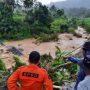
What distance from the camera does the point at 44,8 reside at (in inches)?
1072

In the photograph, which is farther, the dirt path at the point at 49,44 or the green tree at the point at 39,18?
the green tree at the point at 39,18

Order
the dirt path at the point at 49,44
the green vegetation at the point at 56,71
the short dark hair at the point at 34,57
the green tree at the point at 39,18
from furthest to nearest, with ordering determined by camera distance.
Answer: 1. the green tree at the point at 39,18
2. the dirt path at the point at 49,44
3. the green vegetation at the point at 56,71
4. the short dark hair at the point at 34,57

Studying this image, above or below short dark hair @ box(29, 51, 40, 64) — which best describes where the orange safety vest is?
below

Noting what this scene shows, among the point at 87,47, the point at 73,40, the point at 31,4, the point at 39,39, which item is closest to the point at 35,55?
the point at 87,47

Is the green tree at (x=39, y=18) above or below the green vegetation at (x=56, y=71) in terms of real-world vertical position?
below

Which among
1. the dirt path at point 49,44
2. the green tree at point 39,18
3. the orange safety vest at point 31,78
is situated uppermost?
the orange safety vest at point 31,78

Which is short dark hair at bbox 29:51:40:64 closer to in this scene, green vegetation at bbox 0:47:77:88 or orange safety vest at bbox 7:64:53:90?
orange safety vest at bbox 7:64:53:90

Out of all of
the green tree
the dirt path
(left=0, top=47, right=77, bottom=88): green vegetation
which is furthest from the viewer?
the green tree

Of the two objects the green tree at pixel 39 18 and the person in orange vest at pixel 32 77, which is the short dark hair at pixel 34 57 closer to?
the person in orange vest at pixel 32 77

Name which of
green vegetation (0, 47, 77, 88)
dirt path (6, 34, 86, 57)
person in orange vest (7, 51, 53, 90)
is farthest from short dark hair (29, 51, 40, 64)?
dirt path (6, 34, 86, 57)

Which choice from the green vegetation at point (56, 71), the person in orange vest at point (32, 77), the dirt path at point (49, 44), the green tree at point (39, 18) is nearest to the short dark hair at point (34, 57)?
the person in orange vest at point (32, 77)

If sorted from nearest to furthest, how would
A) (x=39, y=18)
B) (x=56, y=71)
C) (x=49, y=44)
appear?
(x=56, y=71)
(x=49, y=44)
(x=39, y=18)

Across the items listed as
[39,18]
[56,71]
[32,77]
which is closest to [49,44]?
[39,18]

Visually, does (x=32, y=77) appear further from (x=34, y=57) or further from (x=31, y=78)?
(x=34, y=57)
